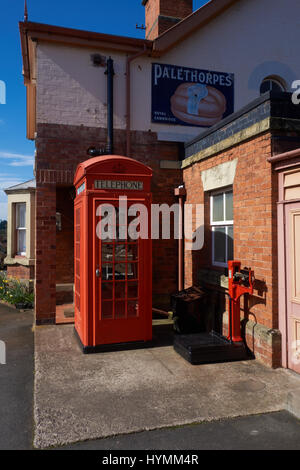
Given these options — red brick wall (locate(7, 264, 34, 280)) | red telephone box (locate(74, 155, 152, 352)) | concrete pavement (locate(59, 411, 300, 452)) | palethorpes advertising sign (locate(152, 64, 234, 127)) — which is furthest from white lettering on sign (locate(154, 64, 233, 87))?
concrete pavement (locate(59, 411, 300, 452))

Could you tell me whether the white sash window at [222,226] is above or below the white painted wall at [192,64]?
below

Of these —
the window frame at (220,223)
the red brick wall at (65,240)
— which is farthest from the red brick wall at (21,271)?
the window frame at (220,223)

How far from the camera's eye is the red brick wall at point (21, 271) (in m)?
12.0

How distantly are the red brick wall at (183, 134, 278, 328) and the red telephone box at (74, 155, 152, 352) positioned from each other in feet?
5.02

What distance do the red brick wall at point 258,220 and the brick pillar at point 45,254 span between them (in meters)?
3.82

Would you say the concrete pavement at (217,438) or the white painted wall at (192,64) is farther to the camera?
the white painted wall at (192,64)

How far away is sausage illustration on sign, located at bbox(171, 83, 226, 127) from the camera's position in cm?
915

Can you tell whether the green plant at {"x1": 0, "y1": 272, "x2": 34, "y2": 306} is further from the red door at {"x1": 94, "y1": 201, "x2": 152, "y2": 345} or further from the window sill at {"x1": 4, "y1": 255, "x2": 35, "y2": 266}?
the red door at {"x1": 94, "y1": 201, "x2": 152, "y2": 345}

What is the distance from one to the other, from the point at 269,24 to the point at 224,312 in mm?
7818

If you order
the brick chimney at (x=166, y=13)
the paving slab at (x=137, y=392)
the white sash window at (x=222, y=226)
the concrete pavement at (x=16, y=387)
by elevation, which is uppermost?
the brick chimney at (x=166, y=13)

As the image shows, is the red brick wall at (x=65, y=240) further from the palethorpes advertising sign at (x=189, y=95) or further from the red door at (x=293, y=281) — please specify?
the red door at (x=293, y=281)

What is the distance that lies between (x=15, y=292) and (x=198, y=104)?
7090 mm
